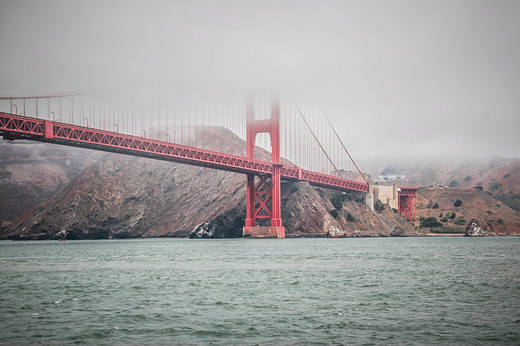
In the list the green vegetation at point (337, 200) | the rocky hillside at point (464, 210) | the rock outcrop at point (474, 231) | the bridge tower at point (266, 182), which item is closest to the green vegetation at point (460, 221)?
the rocky hillside at point (464, 210)

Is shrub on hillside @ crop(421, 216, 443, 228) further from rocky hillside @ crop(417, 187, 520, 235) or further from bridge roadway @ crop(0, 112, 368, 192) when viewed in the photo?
bridge roadway @ crop(0, 112, 368, 192)

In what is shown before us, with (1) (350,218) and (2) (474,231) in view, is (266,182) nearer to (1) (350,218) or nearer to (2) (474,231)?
(1) (350,218)

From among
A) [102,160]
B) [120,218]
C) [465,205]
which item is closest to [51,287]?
[120,218]

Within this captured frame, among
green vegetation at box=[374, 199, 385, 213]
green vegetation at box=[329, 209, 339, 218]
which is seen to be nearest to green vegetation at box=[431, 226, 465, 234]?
green vegetation at box=[374, 199, 385, 213]

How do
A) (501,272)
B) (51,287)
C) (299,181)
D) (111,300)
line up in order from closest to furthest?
(111,300) < (51,287) < (501,272) < (299,181)

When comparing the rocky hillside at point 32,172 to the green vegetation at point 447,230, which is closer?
the green vegetation at point 447,230

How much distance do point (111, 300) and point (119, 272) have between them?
10.4m

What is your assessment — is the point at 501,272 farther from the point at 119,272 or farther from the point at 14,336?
the point at 14,336

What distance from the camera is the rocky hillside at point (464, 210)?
391ft

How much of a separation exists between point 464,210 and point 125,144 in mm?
86398

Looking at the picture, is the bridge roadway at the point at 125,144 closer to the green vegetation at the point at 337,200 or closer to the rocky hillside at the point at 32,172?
the green vegetation at the point at 337,200

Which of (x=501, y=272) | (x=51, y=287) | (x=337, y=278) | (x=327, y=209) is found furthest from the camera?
(x=327, y=209)

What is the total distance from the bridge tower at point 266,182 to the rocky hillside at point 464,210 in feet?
154

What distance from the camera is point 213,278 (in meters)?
27.6
